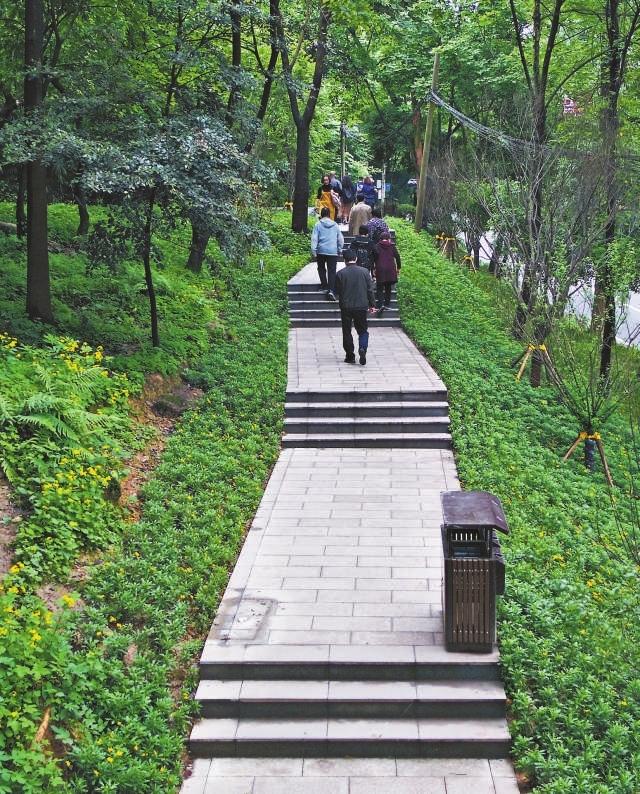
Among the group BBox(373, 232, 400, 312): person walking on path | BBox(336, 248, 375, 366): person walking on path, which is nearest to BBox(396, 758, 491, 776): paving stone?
BBox(336, 248, 375, 366): person walking on path

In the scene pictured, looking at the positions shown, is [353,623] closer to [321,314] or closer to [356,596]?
[356,596]

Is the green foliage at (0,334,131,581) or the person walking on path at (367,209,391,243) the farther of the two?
the person walking on path at (367,209,391,243)

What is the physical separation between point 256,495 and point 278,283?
10.3 metres

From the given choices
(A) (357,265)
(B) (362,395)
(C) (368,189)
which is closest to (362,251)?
(A) (357,265)

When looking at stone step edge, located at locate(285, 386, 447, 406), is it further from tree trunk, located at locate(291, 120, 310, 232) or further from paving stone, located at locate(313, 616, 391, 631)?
tree trunk, located at locate(291, 120, 310, 232)

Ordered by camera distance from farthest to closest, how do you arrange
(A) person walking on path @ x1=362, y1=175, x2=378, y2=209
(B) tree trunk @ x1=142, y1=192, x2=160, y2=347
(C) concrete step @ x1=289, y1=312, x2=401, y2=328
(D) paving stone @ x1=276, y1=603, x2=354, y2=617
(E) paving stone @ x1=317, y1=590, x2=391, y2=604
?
(A) person walking on path @ x1=362, y1=175, x2=378, y2=209
(C) concrete step @ x1=289, y1=312, x2=401, y2=328
(B) tree trunk @ x1=142, y1=192, x2=160, y2=347
(E) paving stone @ x1=317, y1=590, x2=391, y2=604
(D) paving stone @ x1=276, y1=603, x2=354, y2=617

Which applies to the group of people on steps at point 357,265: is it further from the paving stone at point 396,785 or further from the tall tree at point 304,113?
the paving stone at point 396,785

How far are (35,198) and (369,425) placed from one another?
544 centimetres

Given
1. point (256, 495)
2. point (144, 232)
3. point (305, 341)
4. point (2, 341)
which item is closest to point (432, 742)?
point (256, 495)

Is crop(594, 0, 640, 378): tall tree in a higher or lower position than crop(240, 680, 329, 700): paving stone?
higher

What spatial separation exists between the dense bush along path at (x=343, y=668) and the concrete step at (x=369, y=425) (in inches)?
76.4

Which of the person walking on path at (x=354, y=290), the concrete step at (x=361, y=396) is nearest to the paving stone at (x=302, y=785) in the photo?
the concrete step at (x=361, y=396)

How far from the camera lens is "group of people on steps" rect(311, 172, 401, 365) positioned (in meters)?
12.4

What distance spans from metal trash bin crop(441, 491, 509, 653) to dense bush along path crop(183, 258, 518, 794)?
18 centimetres
